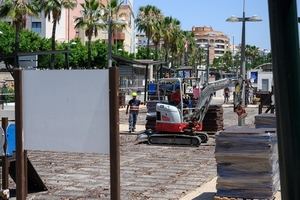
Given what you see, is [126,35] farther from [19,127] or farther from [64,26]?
[19,127]

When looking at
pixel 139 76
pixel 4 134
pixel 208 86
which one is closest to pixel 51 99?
pixel 4 134

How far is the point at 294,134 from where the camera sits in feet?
9.54

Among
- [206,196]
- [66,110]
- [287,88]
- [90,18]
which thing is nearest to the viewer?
[287,88]

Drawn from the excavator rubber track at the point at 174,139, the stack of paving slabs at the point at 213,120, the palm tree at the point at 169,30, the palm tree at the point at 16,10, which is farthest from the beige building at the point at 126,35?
the excavator rubber track at the point at 174,139

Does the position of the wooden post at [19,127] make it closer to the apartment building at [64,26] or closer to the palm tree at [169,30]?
the apartment building at [64,26]

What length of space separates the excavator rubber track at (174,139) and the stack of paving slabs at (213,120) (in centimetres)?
362

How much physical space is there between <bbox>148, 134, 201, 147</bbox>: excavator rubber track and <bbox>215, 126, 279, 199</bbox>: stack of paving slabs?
33.2 ft

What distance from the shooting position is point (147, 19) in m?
79.4

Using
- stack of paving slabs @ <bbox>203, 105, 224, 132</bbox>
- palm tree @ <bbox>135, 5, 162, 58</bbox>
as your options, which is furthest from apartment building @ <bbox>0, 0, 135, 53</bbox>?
stack of paving slabs @ <bbox>203, 105, 224, 132</bbox>

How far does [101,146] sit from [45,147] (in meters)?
0.89

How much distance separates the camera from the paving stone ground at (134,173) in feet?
32.9

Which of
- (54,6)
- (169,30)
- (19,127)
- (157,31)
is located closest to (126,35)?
(169,30)

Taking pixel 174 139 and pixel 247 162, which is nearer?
pixel 247 162

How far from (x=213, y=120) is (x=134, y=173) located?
10.4 metres
